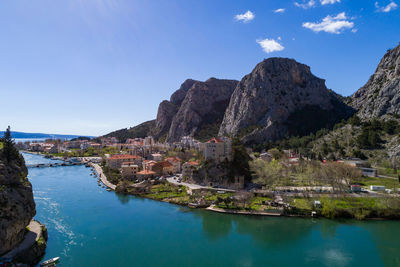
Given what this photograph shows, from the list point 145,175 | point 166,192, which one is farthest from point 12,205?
point 145,175

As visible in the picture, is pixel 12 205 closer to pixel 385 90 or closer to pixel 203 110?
pixel 385 90

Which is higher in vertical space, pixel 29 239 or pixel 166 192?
pixel 166 192

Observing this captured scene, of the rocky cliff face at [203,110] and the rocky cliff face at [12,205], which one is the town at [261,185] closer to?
the rocky cliff face at [12,205]

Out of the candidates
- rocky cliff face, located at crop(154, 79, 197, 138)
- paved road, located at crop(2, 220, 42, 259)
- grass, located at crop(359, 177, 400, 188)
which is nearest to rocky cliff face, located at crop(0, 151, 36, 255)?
paved road, located at crop(2, 220, 42, 259)

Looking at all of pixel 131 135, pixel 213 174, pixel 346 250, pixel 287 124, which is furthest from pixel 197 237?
pixel 131 135

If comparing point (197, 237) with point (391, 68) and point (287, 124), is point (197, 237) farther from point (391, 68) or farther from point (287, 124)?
point (391, 68)

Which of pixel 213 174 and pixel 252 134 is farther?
pixel 252 134
